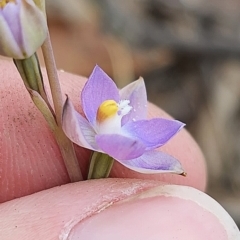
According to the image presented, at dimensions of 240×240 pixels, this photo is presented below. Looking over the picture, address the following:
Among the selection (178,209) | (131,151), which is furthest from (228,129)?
(131,151)

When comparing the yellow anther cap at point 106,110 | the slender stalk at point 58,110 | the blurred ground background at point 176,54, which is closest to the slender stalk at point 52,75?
the slender stalk at point 58,110

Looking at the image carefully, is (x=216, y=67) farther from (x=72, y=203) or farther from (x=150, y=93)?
(x=72, y=203)

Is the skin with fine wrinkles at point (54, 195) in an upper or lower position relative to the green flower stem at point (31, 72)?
lower

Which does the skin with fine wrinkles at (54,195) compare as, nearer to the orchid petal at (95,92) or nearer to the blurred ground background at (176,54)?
the orchid petal at (95,92)

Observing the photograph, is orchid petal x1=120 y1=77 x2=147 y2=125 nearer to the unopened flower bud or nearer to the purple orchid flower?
the purple orchid flower

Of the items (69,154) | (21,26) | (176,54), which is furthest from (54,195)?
(176,54)

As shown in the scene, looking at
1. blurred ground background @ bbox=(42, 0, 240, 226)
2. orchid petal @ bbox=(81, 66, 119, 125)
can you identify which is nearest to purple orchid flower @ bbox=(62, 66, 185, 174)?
orchid petal @ bbox=(81, 66, 119, 125)
